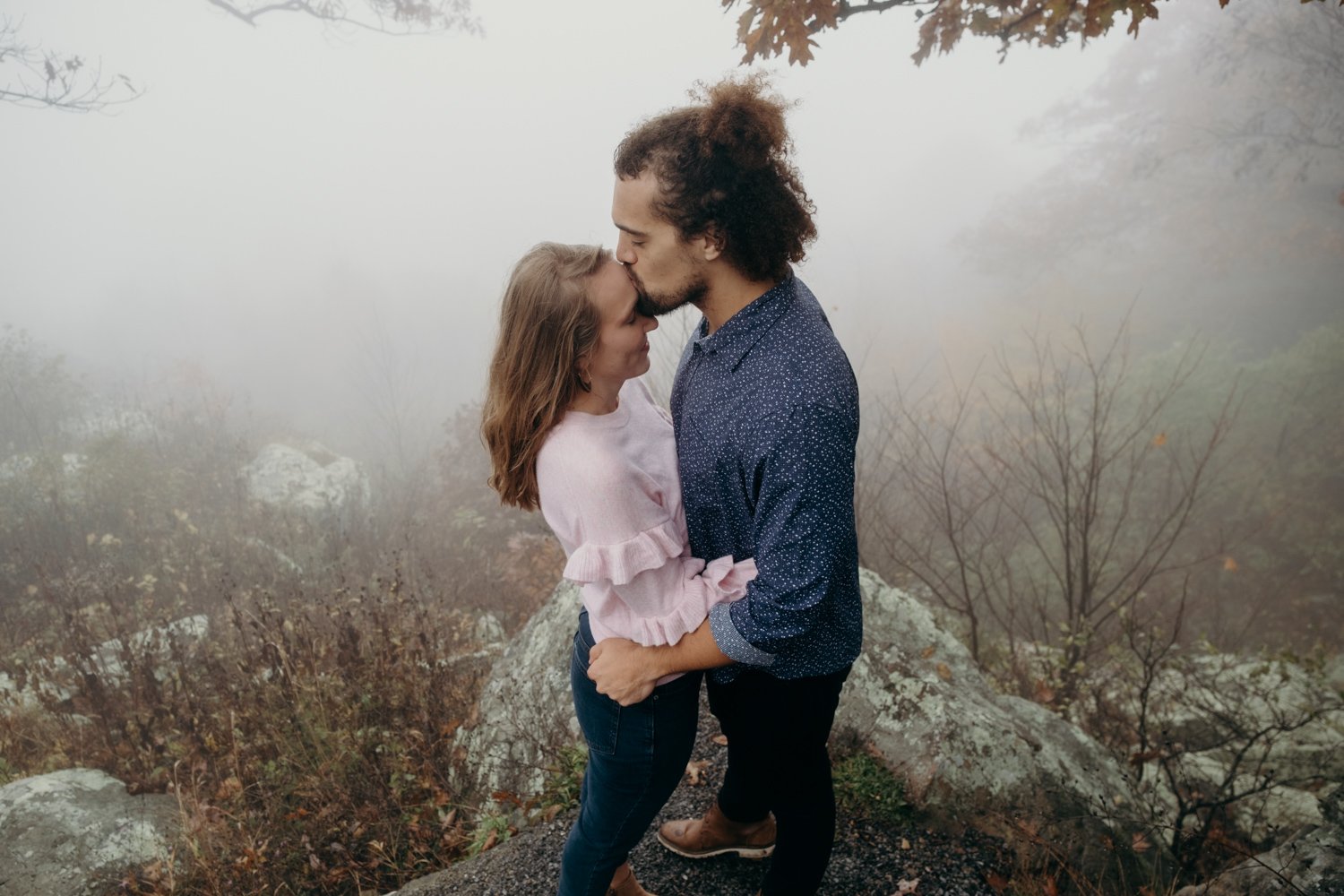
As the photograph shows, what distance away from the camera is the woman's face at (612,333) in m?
1.47

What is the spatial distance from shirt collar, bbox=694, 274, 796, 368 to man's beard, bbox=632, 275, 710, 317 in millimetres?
101

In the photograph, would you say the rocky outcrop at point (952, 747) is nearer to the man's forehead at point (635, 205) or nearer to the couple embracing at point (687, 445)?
the couple embracing at point (687, 445)

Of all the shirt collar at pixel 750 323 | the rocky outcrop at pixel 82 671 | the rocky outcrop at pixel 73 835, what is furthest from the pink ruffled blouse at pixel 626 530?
the rocky outcrop at pixel 82 671

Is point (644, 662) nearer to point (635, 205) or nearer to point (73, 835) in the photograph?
point (635, 205)

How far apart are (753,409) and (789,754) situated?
38.5 inches

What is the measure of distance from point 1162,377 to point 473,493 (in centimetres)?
1213

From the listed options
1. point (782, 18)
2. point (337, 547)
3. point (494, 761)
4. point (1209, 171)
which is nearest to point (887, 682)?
point (494, 761)

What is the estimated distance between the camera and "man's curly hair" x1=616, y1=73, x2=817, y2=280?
1.42 meters

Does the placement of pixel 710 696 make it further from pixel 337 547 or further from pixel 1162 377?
pixel 1162 377

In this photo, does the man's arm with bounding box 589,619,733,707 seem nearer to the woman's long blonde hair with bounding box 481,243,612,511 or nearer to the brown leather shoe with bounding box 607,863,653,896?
the woman's long blonde hair with bounding box 481,243,612,511

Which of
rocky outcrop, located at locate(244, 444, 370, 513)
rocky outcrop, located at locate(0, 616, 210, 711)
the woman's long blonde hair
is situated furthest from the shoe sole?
rocky outcrop, located at locate(244, 444, 370, 513)

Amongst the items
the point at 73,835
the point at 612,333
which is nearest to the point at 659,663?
the point at 612,333

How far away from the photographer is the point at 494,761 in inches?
129

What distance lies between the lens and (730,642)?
1387mm
